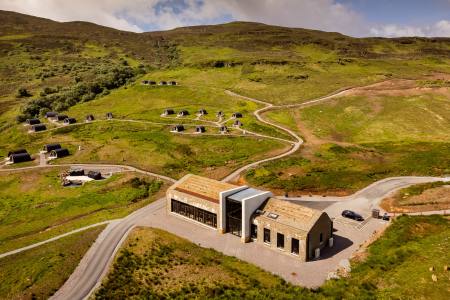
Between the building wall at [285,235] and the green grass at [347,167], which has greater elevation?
the green grass at [347,167]

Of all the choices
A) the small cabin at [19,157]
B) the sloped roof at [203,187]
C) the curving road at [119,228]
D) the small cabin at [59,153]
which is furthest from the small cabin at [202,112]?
the sloped roof at [203,187]

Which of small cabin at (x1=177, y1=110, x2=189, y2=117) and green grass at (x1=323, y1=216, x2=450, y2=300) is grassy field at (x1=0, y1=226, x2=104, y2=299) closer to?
green grass at (x1=323, y1=216, x2=450, y2=300)

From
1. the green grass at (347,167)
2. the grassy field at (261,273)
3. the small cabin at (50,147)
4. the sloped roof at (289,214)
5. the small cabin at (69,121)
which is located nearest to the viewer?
the grassy field at (261,273)

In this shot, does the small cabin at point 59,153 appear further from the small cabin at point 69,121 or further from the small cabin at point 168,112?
the small cabin at point 168,112

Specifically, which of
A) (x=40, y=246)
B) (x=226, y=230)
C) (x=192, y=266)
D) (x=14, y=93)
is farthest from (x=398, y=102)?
(x=14, y=93)

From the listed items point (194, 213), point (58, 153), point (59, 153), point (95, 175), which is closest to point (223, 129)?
point (95, 175)

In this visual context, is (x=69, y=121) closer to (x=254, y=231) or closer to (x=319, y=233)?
(x=254, y=231)
